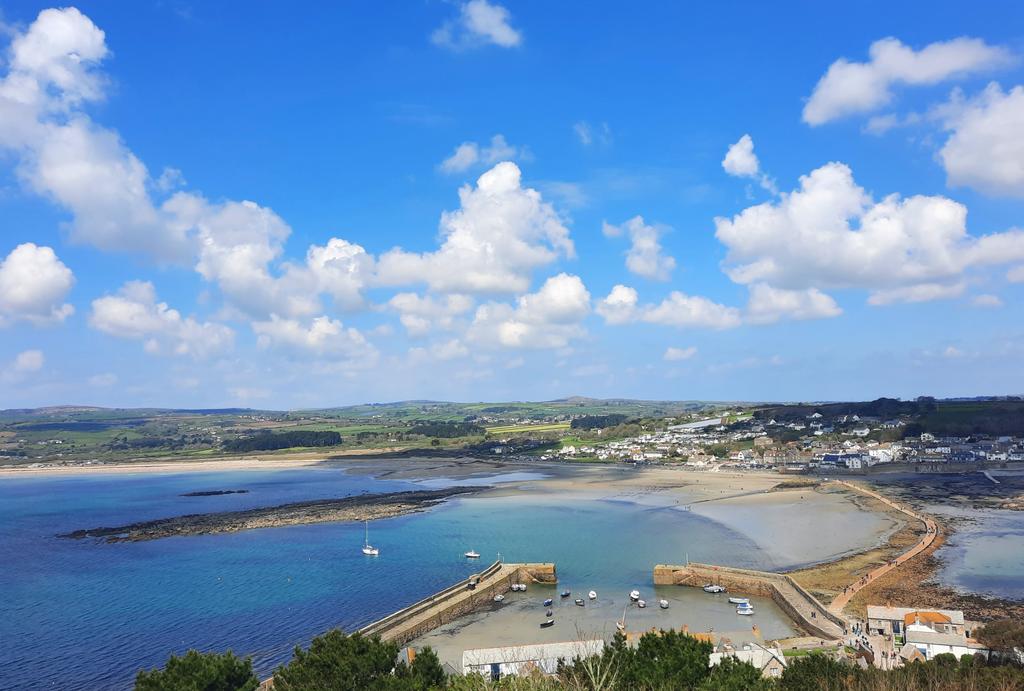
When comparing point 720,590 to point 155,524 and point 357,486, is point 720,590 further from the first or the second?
point 357,486

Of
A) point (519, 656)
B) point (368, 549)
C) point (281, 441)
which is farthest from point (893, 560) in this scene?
point (281, 441)

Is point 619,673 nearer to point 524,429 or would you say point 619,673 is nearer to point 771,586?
point 771,586

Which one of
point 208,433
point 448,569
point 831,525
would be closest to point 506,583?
point 448,569

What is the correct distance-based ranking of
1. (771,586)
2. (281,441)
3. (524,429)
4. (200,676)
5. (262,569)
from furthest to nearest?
(524,429) → (281,441) → (262,569) → (771,586) → (200,676)

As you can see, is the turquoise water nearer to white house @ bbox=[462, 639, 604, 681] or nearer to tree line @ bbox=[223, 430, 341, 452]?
white house @ bbox=[462, 639, 604, 681]

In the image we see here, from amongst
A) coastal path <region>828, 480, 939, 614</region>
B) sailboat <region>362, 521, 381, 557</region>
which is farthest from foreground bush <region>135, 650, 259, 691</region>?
sailboat <region>362, 521, 381, 557</region>

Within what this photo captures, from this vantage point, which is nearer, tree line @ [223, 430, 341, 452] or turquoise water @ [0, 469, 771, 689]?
turquoise water @ [0, 469, 771, 689]
